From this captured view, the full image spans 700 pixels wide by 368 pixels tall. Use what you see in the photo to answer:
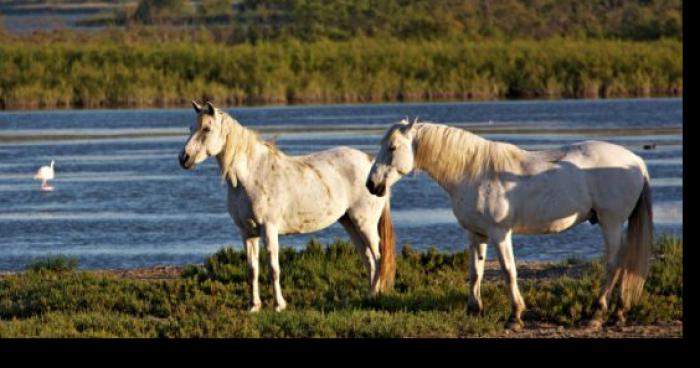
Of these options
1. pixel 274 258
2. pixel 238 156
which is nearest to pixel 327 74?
pixel 238 156

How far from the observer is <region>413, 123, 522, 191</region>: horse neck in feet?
39.0

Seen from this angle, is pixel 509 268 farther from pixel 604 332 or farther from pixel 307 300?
pixel 307 300

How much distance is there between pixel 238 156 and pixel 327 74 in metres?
40.2

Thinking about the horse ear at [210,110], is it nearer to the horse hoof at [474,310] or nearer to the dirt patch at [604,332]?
the horse hoof at [474,310]

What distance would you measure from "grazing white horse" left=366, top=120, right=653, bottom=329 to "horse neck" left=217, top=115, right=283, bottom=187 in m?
1.39

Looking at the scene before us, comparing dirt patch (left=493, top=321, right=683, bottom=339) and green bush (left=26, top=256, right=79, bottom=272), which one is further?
green bush (left=26, top=256, right=79, bottom=272)

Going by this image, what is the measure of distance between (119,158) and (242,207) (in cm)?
2240

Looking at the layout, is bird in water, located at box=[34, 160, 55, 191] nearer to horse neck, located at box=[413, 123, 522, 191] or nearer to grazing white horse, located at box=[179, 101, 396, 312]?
grazing white horse, located at box=[179, 101, 396, 312]

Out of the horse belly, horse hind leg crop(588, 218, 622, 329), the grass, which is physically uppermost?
the horse belly

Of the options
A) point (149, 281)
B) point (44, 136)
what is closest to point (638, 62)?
point (44, 136)

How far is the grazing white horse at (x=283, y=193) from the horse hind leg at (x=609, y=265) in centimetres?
219

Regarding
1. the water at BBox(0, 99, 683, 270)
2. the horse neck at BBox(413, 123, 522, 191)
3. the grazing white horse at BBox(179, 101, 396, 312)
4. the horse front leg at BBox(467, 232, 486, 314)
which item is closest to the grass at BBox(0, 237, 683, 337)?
the horse front leg at BBox(467, 232, 486, 314)

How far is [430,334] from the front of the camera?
11.6 m

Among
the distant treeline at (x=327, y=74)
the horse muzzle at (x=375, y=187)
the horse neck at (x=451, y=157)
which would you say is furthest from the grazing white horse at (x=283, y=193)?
the distant treeline at (x=327, y=74)
